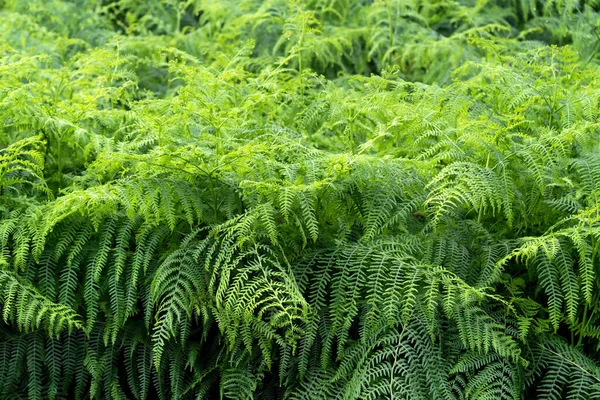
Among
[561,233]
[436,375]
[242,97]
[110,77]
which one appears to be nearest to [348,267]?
[436,375]

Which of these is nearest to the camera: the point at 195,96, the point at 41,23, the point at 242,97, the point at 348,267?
the point at 348,267

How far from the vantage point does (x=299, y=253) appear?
95.5 inches

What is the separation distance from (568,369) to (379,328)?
593 millimetres

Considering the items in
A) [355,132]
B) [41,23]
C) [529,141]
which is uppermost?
[529,141]

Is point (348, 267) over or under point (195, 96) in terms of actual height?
under

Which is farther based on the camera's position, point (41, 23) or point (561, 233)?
point (41, 23)

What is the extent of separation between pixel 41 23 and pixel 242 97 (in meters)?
2.30

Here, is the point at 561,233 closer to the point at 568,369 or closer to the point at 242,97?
the point at 568,369

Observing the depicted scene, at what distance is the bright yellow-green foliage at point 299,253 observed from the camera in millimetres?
2213

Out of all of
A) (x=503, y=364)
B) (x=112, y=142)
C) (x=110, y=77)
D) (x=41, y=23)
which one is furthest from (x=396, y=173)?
(x=41, y=23)

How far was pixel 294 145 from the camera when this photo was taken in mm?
2510

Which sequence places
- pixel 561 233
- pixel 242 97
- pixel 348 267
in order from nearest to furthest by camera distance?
pixel 561 233, pixel 348 267, pixel 242 97

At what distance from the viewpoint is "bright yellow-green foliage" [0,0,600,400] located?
2213mm

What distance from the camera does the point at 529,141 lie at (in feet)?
8.00
